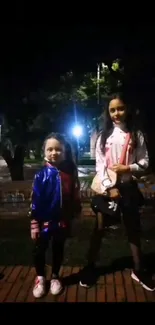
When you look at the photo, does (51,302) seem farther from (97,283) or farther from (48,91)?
(48,91)

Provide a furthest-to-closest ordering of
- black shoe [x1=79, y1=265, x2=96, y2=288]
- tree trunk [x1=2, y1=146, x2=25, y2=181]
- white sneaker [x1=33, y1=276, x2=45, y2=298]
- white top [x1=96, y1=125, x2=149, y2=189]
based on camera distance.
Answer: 1. tree trunk [x1=2, y1=146, x2=25, y2=181]
2. black shoe [x1=79, y1=265, x2=96, y2=288]
3. white top [x1=96, y1=125, x2=149, y2=189]
4. white sneaker [x1=33, y1=276, x2=45, y2=298]

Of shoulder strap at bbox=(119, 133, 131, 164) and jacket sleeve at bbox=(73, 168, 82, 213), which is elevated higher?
shoulder strap at bbox=(119, 133, 131, 164)

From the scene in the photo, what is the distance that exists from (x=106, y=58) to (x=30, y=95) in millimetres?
1053

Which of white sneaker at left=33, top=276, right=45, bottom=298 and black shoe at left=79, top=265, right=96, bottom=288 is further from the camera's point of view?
black shoe at left=79, top=265, right=96, bottom=288

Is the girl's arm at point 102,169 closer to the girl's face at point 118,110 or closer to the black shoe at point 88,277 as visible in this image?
the girl's face at point 118,110

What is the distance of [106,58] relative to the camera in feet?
14.5

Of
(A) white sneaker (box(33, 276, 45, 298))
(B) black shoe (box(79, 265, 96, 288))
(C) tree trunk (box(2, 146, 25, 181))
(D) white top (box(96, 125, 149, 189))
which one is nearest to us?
(A) white sneaker (box(33, 276, 45, 298))

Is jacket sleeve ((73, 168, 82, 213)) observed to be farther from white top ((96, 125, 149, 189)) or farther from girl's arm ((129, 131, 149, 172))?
girl's arm ((129, 131, 149, 172))

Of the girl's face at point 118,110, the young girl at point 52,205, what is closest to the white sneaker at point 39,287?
the young girl at point 52,205

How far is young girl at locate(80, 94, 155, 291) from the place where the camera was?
114 inches

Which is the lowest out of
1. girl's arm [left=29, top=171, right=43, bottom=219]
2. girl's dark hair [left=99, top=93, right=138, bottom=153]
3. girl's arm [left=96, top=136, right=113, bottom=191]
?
girl's arm [left=29, top=171, right=43, bottom=219]

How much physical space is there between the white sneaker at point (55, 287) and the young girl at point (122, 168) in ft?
0.76

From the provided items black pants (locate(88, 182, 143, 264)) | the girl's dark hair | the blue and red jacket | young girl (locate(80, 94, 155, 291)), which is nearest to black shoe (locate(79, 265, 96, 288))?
young girl (locate(80, 94, 155, 291))
